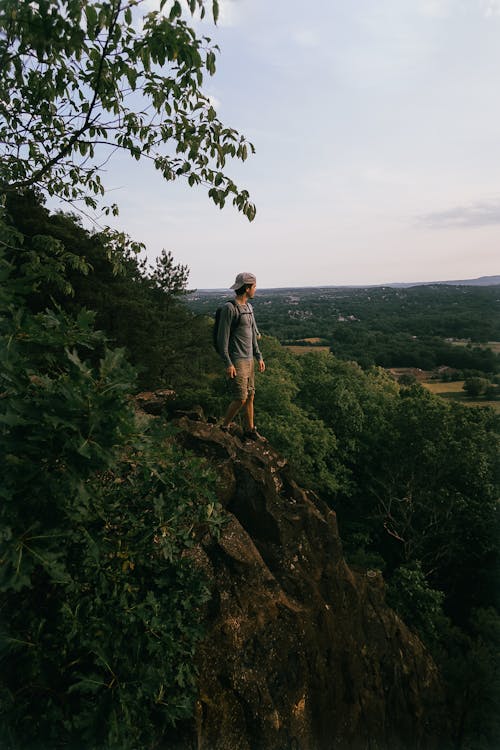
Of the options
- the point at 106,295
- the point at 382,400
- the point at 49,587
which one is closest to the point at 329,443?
the point at 382,400

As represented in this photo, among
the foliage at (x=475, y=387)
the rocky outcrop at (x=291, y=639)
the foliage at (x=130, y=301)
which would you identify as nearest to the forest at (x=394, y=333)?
the foliage at (x=475, y=387)

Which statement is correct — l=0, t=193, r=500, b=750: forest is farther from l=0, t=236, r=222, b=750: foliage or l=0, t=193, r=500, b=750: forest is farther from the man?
the man

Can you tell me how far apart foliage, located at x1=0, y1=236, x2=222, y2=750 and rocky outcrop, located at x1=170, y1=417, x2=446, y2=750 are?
2.97 ft

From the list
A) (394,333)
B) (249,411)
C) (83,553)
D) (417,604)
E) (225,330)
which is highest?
(225,330)

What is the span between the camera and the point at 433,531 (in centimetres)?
2286

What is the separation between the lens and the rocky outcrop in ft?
17.0

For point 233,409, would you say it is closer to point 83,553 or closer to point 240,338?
point 240,338

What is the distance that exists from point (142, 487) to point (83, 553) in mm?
614

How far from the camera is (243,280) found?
733cm

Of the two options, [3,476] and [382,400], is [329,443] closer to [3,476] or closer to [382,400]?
[382,400]

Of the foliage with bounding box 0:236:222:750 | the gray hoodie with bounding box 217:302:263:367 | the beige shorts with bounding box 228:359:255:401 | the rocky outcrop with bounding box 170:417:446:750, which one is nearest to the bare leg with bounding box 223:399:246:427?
the beige shorts with bounding box 228:359:255:401

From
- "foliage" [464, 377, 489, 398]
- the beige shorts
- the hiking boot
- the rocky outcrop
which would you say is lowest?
"foliage" [464, 377, 489, 398]

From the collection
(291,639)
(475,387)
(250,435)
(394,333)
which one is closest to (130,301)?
(250,435)

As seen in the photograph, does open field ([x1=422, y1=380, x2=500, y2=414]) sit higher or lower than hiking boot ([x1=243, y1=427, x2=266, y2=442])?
lower
